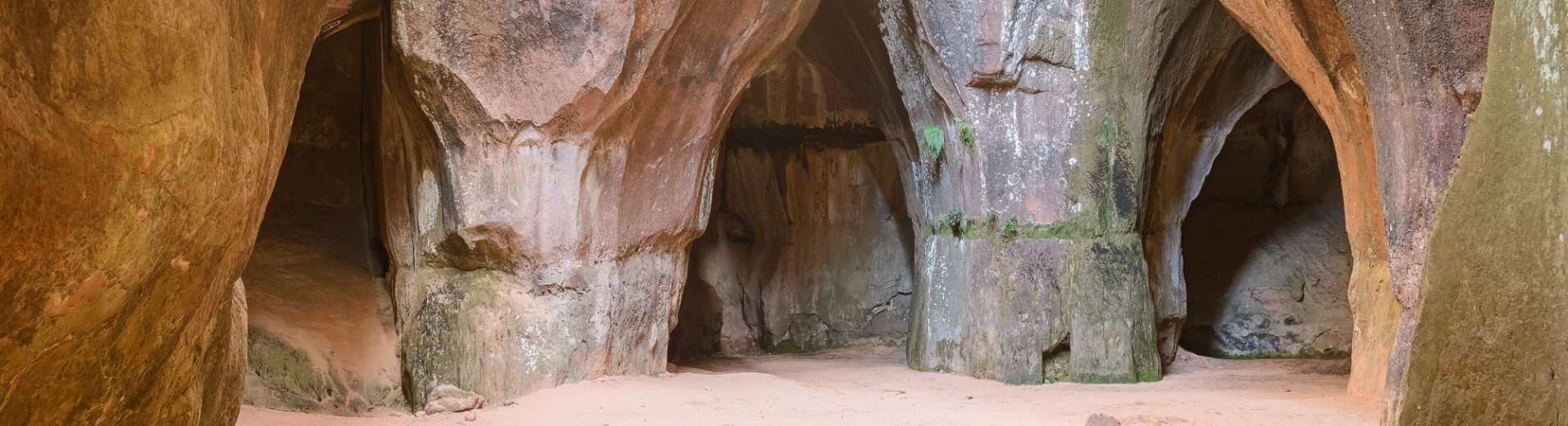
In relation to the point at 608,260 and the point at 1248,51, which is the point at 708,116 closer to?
the point at 608,260

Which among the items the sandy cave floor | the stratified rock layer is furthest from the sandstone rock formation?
the sandy cave floor

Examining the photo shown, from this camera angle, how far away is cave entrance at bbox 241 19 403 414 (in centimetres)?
660

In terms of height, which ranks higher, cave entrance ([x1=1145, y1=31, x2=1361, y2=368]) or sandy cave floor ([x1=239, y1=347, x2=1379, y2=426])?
cave entrance ([x1=1145, y1=31, x2=1361, y2=368])

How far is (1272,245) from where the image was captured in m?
10.6

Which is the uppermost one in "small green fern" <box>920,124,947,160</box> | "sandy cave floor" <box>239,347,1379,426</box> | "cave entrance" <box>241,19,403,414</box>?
"small green fern" <box>920,124,947,160</box>

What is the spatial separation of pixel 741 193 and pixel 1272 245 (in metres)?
5.28

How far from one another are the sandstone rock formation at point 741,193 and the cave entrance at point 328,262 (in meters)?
0.02

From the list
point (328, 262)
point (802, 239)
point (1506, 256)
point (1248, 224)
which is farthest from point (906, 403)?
point (1248, 224)

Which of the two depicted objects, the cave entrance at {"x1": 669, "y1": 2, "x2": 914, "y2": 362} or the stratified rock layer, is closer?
the stratified rock layer

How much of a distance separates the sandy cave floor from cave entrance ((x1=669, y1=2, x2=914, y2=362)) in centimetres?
310

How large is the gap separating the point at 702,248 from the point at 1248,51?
542 cm

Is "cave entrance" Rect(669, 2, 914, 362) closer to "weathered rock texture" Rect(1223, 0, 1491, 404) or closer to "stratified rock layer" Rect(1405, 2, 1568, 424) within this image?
"weathered rock texture" Rect(1223, 0, 1491, 404)

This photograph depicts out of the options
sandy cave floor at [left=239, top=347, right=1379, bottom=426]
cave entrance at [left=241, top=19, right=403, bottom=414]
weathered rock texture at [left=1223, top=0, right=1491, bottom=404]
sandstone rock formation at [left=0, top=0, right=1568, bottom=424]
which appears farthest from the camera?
cave entrance at [left=241, top=19, right=403, bottom=414]

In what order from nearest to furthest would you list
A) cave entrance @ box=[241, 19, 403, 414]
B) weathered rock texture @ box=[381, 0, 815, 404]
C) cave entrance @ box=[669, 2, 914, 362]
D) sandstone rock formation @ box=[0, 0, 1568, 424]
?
sandstone rock formation @ box=[0, 0, 1568, 424] → weathered rock texture @ box=[381, 0, 815, 404] → cave entrance @ box=[241, 19, 403, 414] → cave entrance @ box=[669, 2, 914, 362]
